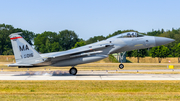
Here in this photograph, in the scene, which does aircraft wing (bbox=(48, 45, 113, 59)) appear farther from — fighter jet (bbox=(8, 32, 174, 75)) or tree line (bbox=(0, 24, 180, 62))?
tree line (bbox=(0, 24, 180, 62))

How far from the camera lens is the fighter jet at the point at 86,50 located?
2102 centimetres

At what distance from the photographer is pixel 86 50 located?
21234 mm

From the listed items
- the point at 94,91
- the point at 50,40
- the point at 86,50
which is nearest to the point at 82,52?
the point at 86,50

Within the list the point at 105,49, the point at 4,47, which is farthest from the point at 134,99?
the point at 4,47

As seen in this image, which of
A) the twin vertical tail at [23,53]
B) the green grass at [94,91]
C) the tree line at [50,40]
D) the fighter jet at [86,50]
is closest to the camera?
the green grass at [94,91]

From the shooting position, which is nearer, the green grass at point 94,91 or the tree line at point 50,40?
the green grass at point 94,91

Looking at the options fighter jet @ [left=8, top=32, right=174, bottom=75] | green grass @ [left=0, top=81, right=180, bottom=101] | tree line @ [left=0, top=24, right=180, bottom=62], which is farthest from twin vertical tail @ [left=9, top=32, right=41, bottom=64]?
tree line @ [left=0, top=24, right=180, bottom=62]

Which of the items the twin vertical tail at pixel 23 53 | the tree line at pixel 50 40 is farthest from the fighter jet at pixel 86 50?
the tree line at pixel 50 40

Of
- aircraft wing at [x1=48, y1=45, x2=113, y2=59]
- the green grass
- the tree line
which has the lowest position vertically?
the green grass

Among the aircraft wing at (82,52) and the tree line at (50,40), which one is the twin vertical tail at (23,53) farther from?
the tree line at (50,40)

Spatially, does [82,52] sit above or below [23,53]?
below

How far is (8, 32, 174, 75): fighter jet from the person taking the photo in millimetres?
21016

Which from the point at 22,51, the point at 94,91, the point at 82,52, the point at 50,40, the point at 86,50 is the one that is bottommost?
the point at 94,91

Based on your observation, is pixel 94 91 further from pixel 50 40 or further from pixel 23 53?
pixel 50 40
